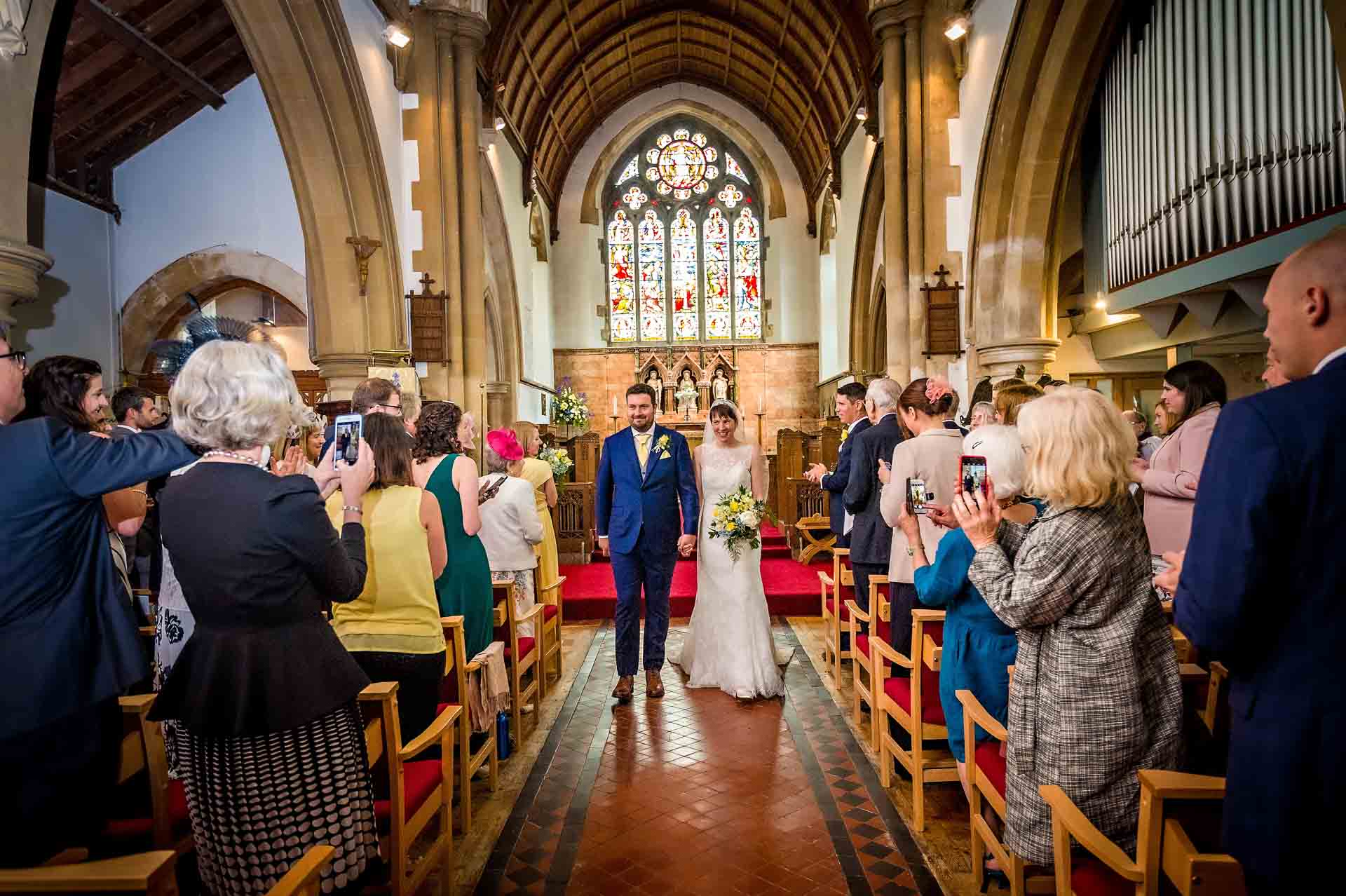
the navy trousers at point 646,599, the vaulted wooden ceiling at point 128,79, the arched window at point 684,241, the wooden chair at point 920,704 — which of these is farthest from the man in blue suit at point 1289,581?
the arched window at point 684,241

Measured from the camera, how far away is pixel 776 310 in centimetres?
1775

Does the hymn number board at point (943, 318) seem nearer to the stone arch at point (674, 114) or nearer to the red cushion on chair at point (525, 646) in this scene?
the red cushion on chair at point (525, 646)

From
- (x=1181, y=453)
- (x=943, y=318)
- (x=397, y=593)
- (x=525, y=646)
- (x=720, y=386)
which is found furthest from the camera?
(x=720, y=386)

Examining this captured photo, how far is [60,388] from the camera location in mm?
2387

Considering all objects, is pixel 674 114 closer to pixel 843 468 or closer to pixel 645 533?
pixel 843 468

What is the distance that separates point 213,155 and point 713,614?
30.5ft

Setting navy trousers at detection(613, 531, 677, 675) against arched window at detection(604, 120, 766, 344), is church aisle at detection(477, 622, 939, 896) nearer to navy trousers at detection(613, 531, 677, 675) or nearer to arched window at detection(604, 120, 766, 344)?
navy trousers at detection(613, 531, 677, 675)

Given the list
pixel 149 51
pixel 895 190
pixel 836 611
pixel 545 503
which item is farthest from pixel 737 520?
pixel 149 51

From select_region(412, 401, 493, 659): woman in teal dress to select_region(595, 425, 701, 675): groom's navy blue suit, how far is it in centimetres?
109

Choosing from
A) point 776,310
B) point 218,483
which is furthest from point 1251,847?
point 776,310

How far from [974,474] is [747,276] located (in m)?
16.5

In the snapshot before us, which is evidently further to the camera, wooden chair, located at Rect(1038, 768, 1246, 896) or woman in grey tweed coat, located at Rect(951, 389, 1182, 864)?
woman in grey tweed coat, located at Rect(951, 389, 1182, 864)

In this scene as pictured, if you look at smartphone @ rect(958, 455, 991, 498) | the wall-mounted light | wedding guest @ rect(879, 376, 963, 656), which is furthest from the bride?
the wall-mounted light

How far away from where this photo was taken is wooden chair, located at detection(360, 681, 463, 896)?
2.08 metres
